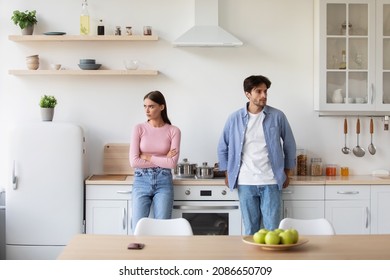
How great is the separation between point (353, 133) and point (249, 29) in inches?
50.9

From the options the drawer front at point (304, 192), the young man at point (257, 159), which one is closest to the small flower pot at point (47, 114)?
the young man at point (257, 159)

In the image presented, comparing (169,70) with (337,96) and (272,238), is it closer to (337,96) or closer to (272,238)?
(337,96)

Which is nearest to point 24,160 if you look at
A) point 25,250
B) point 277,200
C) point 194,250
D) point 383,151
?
point 25,250

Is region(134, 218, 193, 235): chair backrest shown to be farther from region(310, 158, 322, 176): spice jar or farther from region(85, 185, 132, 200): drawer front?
region(310, 158, 322, 176): spice jar

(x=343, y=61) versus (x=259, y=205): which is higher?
(x=343, y=61)

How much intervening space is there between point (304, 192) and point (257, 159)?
644 millimetres

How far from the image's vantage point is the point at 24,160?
548 centimetres

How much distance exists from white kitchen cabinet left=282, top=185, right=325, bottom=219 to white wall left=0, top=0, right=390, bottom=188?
Answer: 634mm

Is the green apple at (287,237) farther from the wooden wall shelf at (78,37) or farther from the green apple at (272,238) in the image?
the wooden wall shelf at (78,37)

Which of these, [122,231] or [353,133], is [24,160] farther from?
[353,133]

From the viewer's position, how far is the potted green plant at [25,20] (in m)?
5.76

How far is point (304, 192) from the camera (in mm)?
5516

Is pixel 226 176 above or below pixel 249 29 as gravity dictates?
below

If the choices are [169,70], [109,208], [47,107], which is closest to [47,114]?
[47,107]
